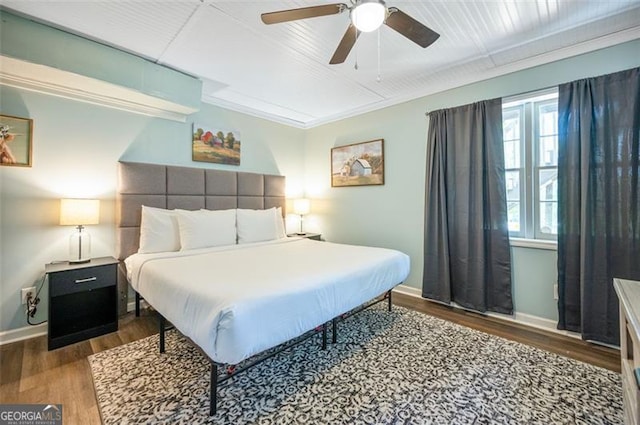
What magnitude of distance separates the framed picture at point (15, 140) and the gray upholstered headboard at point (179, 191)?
0.69 metres

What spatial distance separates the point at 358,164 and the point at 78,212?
10.8 ft

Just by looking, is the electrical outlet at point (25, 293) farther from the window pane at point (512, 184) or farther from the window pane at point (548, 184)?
the window pane at point (548, 184)

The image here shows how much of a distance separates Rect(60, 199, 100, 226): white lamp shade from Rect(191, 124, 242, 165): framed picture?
128 centimetres

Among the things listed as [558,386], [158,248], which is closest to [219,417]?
[158,248]

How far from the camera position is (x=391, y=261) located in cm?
255

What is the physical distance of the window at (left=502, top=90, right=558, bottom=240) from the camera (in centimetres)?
264

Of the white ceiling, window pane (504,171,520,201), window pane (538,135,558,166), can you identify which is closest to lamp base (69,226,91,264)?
the white ceiling

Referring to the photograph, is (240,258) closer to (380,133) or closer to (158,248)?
(158,248)

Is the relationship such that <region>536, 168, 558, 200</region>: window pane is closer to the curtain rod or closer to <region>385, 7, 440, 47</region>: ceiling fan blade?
the curtain rod

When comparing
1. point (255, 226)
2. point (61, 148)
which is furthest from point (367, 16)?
point (61, 148)

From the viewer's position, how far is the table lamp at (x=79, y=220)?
7.89 ft

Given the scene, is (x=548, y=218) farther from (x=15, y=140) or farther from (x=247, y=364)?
(x=15, y=140)

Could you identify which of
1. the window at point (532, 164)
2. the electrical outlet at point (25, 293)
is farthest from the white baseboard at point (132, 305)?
the window at point (532, 164)

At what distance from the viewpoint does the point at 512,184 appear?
2.87 m
